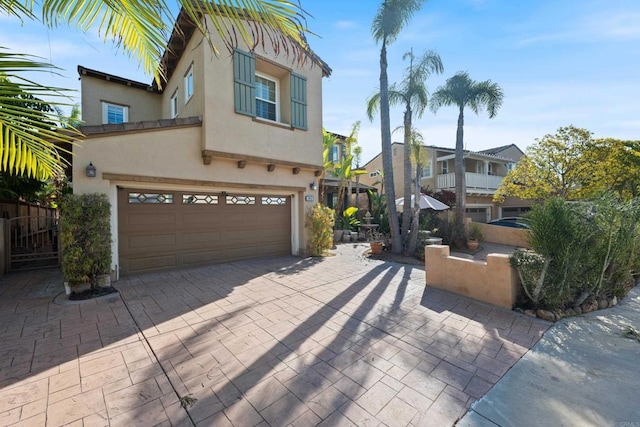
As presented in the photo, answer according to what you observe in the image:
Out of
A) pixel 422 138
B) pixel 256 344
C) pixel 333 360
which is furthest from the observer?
pixel 422 138

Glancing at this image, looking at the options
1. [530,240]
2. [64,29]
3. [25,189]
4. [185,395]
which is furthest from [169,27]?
[25,189]

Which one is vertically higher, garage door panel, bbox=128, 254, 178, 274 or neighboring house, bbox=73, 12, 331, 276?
neighboring house, bbox=73, 12, 331, 276

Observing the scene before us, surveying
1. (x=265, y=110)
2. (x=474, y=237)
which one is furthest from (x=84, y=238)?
(x=474, y=237)

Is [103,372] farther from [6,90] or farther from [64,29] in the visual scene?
[64,29]

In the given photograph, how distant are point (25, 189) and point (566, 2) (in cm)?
1695

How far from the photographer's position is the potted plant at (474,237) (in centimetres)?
1293

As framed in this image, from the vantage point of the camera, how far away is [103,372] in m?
3.03

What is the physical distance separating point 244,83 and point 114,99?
7276mm

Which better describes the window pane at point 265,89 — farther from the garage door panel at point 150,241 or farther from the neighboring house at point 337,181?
the neighboring house at point 337,181

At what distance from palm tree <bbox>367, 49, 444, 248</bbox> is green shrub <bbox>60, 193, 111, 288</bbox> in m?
9.73

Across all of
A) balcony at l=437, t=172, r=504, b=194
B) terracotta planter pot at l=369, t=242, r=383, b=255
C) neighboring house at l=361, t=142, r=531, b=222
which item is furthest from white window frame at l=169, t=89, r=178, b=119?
balcony at l=437, t=172, r=504, b=194

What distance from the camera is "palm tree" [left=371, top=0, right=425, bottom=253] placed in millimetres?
9727

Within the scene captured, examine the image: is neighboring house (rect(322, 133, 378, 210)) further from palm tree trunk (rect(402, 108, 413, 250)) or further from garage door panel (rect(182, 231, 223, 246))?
garage door panel (rect(182, 231, 223, 246))

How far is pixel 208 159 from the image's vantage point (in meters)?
7.57
